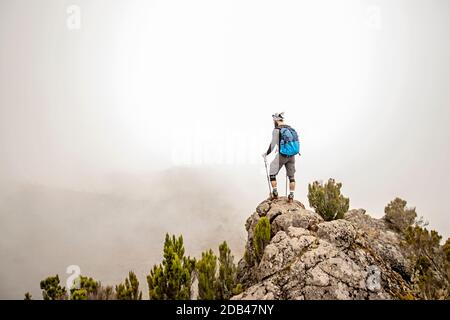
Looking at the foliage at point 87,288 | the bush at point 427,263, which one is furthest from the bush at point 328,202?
the foliage at point 87,288

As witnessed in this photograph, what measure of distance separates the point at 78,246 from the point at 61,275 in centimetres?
637

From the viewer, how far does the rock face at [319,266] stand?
477 centimetres

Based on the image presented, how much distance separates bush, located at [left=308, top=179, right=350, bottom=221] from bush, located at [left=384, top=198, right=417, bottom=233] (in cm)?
450

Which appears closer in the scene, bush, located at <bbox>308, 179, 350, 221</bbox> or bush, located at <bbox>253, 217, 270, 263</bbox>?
bush, located at <bbox>253, 217, 270, 263</bbox>

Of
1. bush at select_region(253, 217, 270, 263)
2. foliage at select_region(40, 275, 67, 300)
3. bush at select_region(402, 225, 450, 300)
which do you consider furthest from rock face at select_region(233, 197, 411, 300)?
foliage at select_region(40, 275, 67, 300)

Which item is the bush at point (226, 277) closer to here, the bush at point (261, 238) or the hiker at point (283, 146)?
the bush at point (261, 238)

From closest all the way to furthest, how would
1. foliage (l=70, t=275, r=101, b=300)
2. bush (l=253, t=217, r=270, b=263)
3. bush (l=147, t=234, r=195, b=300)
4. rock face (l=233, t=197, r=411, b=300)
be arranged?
rock face (l=233, t=197, r=411, b=300) < bush (l=147, t=234, r=195, b=300) < foliage (l=70, t=275, r=101, b=300) < bush (l=253, t=217, r=270, b=263)

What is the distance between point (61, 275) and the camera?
27859 mm

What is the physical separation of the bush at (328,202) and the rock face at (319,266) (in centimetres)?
227


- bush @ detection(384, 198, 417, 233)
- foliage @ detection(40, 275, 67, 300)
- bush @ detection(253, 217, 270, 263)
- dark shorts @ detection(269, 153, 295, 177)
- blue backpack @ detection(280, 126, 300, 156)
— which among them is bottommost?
foliage @ detection(40, 275, 67, 300)

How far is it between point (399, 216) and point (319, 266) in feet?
32.5

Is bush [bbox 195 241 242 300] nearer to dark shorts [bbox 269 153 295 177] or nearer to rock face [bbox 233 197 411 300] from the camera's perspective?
rock face [bbox 233 197 411 300]

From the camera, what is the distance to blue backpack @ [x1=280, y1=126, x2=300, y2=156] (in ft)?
23.8

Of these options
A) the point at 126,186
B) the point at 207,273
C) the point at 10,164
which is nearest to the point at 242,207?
the point at 126,186
